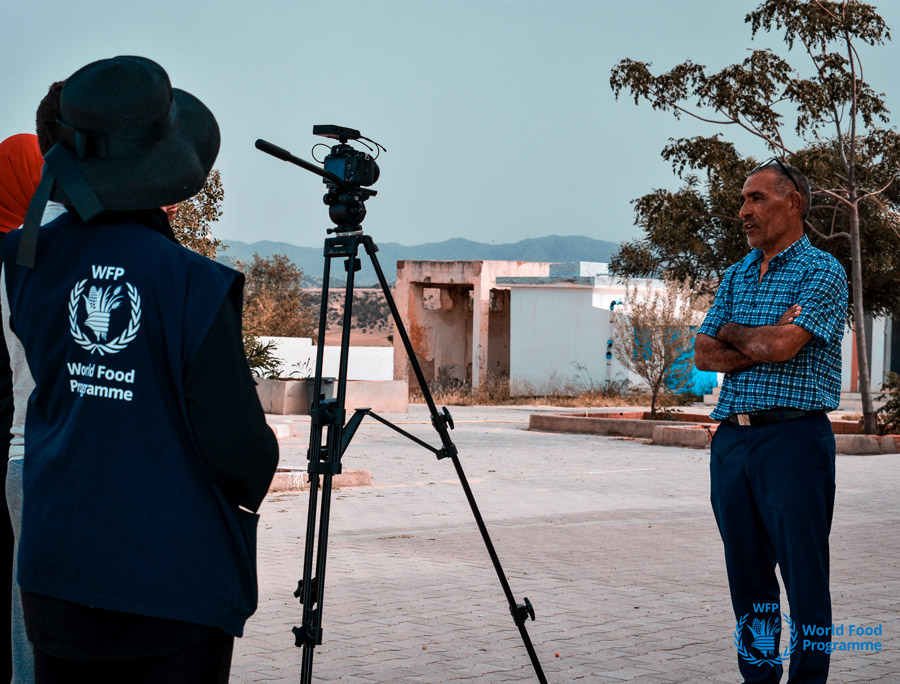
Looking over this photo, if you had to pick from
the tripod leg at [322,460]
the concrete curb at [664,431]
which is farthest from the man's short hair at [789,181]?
the concrete curb at [664,431]

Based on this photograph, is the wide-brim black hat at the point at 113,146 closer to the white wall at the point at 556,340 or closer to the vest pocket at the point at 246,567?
the vest pocket at the point at 246,567

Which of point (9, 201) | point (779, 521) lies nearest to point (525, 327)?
point (779, 521)

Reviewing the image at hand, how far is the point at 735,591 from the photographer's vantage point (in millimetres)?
3912

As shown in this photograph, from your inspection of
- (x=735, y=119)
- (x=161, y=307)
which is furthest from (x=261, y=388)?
(x=161, y=307)

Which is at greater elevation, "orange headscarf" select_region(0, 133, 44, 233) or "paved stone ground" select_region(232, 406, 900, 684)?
"orange headscarf" select_region(0, 133, 44, 233)

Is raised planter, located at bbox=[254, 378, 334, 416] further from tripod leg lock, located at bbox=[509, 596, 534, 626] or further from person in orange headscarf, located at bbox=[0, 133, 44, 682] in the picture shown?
person in orange headscarf, located at bbox=[0, 133, 44, 682]

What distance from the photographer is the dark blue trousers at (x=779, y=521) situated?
12.1ft

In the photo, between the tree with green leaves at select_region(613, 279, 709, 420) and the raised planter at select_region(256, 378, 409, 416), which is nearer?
the raised planter at select_region(256, 378, 409, 416)

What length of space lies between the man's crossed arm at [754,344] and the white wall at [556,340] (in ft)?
107

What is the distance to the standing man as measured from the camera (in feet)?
12.2

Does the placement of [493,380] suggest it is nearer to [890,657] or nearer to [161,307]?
[890,657]

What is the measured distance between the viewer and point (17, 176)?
297 cm

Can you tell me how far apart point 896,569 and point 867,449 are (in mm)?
9577

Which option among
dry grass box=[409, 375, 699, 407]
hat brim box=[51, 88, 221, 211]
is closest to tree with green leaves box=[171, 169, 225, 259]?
dry grass box=[409, 375, 699, 407]
